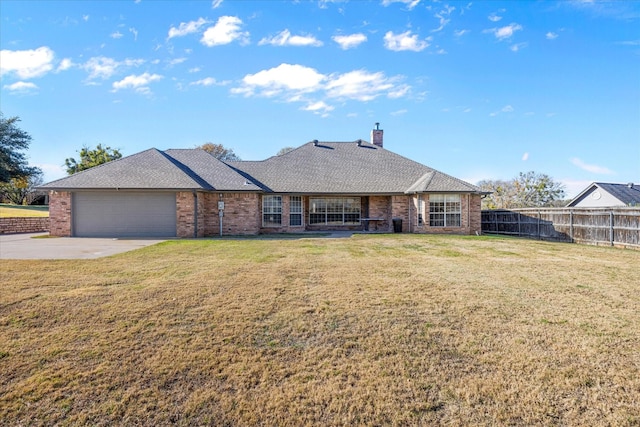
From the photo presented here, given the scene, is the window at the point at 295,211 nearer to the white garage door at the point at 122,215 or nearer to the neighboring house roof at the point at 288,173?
the neighboring house roof at the point at 288,173

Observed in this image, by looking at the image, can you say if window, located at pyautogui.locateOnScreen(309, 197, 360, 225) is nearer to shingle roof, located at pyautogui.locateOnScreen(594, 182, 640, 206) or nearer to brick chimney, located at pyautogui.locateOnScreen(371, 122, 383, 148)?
brick chimney, located at pyautogui.locateOnScreen(371, 122, 383, 148)

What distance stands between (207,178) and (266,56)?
23.3ft

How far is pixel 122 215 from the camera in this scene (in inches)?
635

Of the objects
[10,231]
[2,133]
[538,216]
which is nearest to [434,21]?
[538,216]

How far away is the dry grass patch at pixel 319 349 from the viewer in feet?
8.53

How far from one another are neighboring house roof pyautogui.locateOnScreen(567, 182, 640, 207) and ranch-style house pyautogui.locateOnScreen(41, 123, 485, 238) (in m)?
16.3

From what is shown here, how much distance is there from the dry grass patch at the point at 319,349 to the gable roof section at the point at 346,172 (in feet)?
40.0

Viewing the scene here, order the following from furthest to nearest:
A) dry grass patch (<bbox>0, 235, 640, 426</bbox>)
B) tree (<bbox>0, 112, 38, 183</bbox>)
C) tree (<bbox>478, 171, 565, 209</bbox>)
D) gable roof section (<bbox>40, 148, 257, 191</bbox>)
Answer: tree (<bbox>0, 112, 38, 183</bbox>) < tree (<bbox>478, 171, 565, 209</bbox>) < gable roof section (<bbox>40, 148, 257, 191</bbox>) < dry grass patch (<bbox>0, 235, 640, 426</bbox>)

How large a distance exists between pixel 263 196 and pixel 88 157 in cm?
3668

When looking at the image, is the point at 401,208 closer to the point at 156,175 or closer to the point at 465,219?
the point at 465,219

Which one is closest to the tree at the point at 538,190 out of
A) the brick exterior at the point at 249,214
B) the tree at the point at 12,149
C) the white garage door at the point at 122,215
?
the brick exterior at the point at 249,214

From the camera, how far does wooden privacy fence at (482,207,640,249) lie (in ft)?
39.8

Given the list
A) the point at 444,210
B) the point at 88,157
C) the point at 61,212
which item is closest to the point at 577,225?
the point at 444,210

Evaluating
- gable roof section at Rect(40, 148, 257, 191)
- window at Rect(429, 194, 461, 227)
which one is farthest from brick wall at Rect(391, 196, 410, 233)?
gable roof section at Rect(40, 148, 257, 191)
